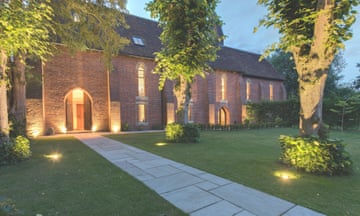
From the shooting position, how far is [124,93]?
1499 centimetres

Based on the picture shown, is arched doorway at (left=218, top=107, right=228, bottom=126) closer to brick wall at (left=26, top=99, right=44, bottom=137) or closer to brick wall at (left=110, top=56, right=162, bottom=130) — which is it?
brick wall at (left=110, top=56, right=162, bottom=130)

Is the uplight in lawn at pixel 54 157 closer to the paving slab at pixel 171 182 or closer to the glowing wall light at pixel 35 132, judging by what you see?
the paving slab at pixel 171 182

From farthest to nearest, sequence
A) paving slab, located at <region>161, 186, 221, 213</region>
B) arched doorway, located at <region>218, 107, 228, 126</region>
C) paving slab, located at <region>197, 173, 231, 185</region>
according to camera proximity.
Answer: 1. arched doorway, located at <region>218, 107, 228, 126</region>
2. paving slab, located at <region>197, 173, 231, 185</region>
3. paving slab, located at <region>161, 186, 221, 213</region>

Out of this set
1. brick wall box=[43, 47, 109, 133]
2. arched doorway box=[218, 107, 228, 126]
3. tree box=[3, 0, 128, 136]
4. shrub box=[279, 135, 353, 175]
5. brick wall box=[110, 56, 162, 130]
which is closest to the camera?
shrub box=[279, 135, 353, 175]

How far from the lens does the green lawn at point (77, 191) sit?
267cm

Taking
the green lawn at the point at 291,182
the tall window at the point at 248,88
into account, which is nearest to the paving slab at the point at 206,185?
the green lawn at the point at 291,182

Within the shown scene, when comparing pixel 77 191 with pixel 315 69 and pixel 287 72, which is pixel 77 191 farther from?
pixel 287 72

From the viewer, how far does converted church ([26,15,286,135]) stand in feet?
40.8

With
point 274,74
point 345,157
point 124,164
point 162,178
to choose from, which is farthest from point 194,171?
point 274,74

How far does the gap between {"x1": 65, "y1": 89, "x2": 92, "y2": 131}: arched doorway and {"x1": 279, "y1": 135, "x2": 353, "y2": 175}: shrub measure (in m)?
14.1

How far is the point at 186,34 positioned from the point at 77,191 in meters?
7.32

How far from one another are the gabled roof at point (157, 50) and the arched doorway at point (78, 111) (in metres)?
5.17

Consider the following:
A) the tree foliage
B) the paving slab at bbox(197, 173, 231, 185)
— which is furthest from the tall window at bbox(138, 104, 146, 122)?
the paving slab at bbox(197, 173, 231, 185)

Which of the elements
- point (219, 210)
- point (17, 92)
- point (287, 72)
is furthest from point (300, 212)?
point (287, 72)
